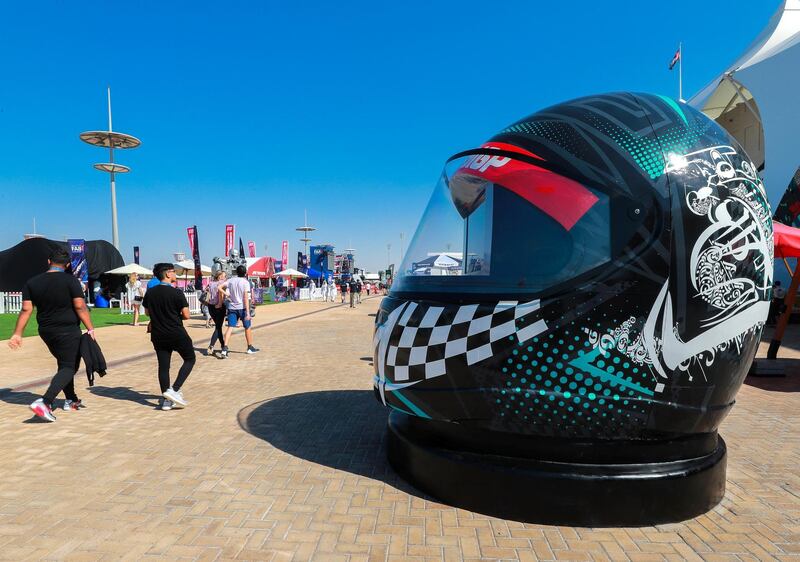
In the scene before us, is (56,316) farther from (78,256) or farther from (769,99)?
(769,99)

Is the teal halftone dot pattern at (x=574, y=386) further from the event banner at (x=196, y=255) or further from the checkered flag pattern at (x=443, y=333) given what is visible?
the event banner at (x=196, y=255)

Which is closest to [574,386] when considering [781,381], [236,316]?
[781,381]

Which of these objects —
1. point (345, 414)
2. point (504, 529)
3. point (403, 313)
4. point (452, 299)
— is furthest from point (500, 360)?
point (345, 414)

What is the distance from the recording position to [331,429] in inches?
186

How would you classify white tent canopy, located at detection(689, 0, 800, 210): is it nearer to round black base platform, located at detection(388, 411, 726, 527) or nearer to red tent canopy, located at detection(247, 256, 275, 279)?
round black base platform, located at detection(388, 411, 726, 527)

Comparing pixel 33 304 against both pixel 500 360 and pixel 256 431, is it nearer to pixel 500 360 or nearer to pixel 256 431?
pixel 256 431

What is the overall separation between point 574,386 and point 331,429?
2856 millimetres

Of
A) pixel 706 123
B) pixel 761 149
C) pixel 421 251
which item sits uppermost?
pixel 761 149

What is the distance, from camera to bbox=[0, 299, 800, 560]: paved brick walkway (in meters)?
2.57

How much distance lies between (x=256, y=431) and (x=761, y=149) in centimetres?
2700

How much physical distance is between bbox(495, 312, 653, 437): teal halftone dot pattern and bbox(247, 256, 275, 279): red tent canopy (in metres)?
30.1

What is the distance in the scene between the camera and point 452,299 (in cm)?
301

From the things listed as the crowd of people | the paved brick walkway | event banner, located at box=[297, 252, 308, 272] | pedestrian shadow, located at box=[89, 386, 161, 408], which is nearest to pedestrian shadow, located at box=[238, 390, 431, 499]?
the paved brick walkway

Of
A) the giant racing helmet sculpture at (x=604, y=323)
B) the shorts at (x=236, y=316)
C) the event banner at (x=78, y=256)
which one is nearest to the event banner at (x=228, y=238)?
the event banner at (x=78, y=256)
